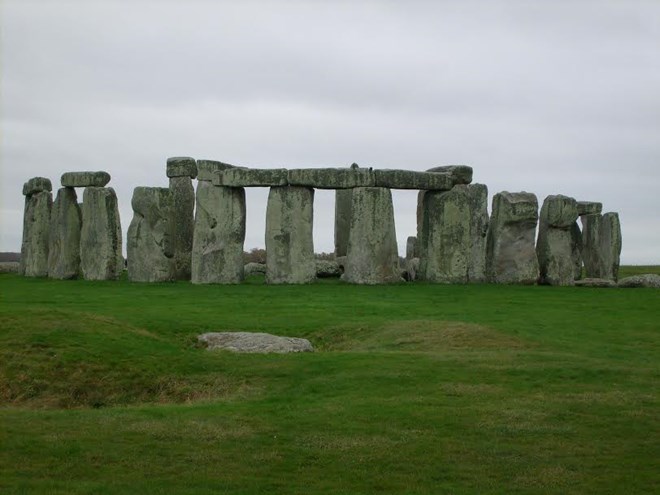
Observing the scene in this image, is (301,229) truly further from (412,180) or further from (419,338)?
(419,338)

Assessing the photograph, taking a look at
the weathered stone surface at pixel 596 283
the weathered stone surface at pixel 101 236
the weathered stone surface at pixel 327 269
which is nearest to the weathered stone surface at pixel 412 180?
the weathered stone surface at pixel 327 269

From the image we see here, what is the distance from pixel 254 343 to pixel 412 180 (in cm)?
1475

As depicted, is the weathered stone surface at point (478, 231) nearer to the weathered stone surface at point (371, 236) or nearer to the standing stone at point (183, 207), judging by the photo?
the weathered stone surface at point (371, 236)

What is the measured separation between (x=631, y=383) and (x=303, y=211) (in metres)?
17.5

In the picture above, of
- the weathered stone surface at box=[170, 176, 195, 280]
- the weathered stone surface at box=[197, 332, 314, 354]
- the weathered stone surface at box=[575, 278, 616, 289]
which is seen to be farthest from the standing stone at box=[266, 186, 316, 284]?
the weathered stone surface at box=[197, 332, 314, 354]

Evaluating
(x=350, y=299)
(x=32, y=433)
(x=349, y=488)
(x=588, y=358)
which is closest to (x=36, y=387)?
(x=32, y=433)

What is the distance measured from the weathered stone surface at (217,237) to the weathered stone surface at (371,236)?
3501mm

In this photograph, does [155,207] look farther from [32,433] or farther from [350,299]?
[32,433]

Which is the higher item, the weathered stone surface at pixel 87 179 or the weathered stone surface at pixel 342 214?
the weathered stone surface at pixel 87 179

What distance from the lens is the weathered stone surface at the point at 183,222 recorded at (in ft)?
117

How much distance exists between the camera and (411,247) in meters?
45.8

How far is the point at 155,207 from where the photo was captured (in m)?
34.2

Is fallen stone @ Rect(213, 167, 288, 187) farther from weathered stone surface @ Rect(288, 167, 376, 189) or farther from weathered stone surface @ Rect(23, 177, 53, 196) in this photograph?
weathered stone surface @ Rect(23, 177, 53, 196)

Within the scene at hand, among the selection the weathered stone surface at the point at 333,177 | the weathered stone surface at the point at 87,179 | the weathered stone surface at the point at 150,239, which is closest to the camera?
the weathered stone surface at the point at 333,177
